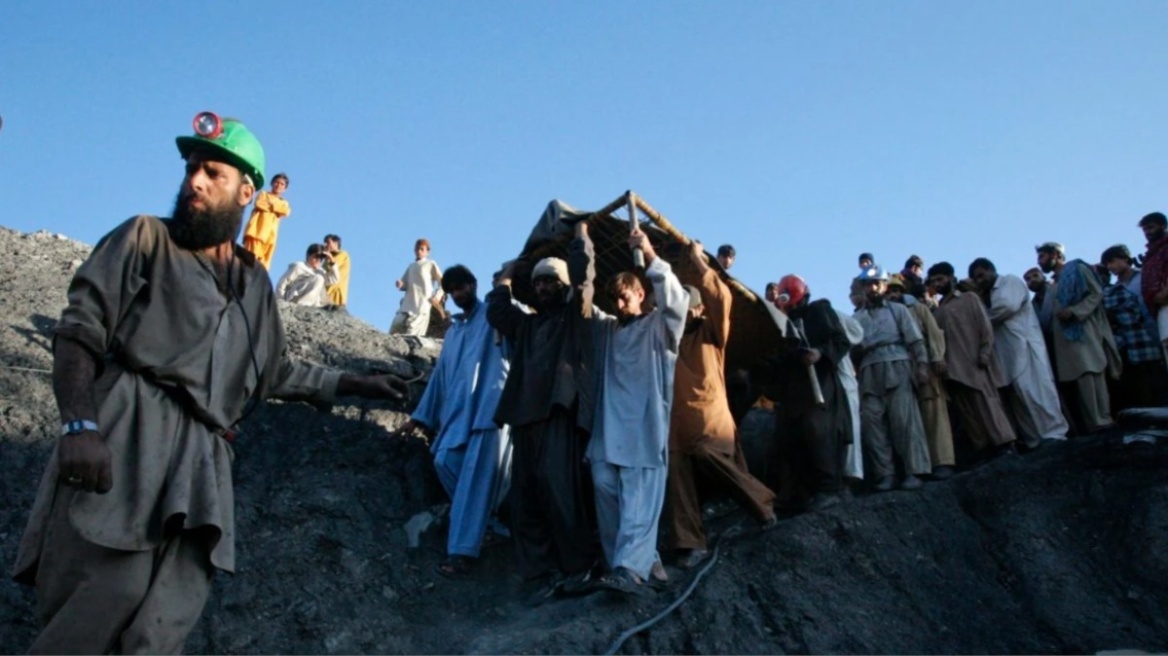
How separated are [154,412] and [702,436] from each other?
12.1 feet

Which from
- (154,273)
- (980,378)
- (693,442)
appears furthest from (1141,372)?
(154,273)

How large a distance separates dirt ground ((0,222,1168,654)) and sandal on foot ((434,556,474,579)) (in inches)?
2.8

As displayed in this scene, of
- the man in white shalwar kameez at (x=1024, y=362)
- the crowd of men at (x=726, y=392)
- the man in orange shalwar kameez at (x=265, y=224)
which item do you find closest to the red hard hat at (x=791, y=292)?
the crowd of men at (x=726, y=392)

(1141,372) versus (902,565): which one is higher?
(1141,372)

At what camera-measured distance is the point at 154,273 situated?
2.94m

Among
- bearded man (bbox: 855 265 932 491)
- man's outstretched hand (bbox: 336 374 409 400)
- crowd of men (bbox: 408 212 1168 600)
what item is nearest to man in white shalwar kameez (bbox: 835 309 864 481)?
crowd of men (bbox: 408 212 1168 600)

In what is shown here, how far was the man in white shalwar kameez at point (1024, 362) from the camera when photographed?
7.97 m

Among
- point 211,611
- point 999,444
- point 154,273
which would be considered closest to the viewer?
point 154,273

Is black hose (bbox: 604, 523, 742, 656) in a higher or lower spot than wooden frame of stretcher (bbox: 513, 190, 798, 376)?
lower

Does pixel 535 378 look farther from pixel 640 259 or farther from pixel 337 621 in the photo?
pixel 337 621

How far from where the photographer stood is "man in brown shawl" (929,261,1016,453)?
774cm

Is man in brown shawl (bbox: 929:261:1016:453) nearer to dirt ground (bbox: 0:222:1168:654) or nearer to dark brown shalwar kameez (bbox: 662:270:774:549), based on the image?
dirt ground (bbox: 0:222:1168:654)

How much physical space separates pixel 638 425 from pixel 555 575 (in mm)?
925

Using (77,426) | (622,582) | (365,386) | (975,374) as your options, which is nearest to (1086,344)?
(975,374)
